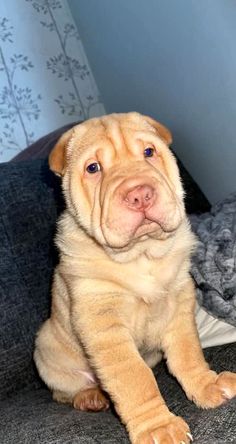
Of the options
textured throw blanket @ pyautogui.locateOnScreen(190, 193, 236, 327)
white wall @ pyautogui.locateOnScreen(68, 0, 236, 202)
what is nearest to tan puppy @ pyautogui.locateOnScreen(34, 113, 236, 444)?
textured throw blanket @ pyautogui.locateOnScreen(190, 193, 236, 327)

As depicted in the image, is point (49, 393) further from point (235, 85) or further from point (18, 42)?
point (18, 42)

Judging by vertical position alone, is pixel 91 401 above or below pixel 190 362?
below

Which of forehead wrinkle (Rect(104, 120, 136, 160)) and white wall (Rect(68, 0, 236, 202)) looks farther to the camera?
white wall (Rect(68, 0, 236, 202))

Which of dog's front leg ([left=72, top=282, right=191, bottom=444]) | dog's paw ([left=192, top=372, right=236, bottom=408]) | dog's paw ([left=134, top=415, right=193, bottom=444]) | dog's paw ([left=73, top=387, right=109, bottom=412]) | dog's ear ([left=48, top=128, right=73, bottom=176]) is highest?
dog's ear ([left=48, top=128, right=73, bottom=176])

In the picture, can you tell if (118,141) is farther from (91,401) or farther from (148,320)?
(91,401)

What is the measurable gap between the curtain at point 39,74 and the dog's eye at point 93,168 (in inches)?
77.6

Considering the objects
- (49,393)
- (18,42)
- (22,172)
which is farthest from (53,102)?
(49,393)

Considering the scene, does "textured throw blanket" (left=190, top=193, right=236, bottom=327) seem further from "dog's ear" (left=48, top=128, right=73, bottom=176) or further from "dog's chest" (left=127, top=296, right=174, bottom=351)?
"dog's ear" (left=48, top=128, right=73, bottom=176)

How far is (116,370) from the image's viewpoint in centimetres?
136

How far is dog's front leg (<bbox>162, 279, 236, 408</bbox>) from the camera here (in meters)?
1.37

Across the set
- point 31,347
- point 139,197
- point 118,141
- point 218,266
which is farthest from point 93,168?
point 31,347

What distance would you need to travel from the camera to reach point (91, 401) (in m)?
1.62

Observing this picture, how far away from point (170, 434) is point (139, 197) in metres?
0.51

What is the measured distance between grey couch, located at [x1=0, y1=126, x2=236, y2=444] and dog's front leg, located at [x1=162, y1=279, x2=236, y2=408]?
0.14 feet
